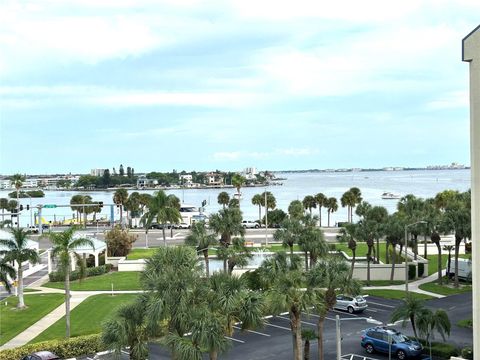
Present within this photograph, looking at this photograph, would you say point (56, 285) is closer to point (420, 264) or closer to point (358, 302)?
point (358, 302)

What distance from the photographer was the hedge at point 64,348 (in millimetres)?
29609

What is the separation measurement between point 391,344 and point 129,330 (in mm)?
14466

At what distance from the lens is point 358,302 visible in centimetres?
3994

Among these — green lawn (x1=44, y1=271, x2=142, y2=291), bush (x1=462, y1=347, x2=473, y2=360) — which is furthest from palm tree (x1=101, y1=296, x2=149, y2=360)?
green lawn (x1=44, y1=271, x2=142, y2=291)

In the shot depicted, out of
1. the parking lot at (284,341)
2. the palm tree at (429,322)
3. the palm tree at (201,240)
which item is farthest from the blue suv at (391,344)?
the palm tree at (201,240)

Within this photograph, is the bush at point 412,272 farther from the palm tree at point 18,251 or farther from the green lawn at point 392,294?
the palm tree at point 18,251

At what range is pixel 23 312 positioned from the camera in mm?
41188

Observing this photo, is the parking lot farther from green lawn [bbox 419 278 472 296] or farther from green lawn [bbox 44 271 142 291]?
green lawn [bbox 44 271 142 291]

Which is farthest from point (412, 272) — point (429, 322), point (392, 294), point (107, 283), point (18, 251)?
point (18, 251)

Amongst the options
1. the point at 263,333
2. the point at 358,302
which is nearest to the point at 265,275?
the point at 263,333

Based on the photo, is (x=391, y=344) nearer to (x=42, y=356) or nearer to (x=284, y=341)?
(x=284, y=341)

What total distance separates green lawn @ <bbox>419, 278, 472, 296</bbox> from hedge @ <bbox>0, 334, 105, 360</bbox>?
28.8 meters

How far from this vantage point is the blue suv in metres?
29.8

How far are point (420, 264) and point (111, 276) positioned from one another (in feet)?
98.6
